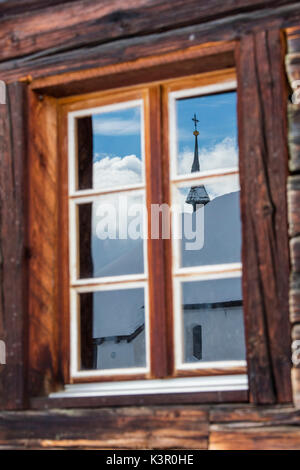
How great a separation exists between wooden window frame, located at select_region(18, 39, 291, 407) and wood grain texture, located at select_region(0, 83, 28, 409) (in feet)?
0.14

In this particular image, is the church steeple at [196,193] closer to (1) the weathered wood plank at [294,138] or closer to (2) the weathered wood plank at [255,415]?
(1) the weathered wood plank at [294,138]

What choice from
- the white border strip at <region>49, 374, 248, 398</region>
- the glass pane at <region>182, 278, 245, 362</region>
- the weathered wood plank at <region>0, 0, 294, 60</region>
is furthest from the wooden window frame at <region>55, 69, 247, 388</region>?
the glass pane at <region>182, 278, 245, 362</region>

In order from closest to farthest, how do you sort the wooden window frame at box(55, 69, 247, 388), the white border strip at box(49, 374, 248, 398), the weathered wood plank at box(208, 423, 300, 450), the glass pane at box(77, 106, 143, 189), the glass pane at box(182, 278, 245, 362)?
the weathered wood plank at box(208, 423, 300, 450) → the white border strip at box(49, 374, 248, 398) → the wooden window frame at box(55, 69, 247, 388) → the glass pane at box(77, 106, 143, 189) → the glass pane at box(182, 278, 245, 362)

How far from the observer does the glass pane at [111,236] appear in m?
3.91

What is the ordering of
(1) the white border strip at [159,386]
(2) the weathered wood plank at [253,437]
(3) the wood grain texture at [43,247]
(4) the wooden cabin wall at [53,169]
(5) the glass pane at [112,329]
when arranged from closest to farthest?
(2) the weathered wood plank at [253,437] < (4) the wooden cabin wall at [53,169] < (1) the white border strip at [159,386] < (3) the wood grain texture at [43,247] < (5) the glass pane at [112,329]

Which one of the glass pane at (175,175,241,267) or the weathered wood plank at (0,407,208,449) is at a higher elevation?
the glass pane at (175,175,241,267)

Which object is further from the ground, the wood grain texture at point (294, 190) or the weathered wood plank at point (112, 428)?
the wood grain texture at point (294, 190)

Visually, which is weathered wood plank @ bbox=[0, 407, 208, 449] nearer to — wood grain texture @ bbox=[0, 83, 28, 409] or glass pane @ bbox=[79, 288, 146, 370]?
wood grain texture @ bbox=[0, 83, 28, 409]

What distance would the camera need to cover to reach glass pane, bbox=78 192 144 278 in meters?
3.91

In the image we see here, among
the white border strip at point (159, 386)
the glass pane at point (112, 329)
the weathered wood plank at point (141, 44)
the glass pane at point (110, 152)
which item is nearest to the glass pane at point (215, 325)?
the glass pane at point (112, 329)

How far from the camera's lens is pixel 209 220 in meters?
4.81

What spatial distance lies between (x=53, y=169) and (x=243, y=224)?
1.01 metres

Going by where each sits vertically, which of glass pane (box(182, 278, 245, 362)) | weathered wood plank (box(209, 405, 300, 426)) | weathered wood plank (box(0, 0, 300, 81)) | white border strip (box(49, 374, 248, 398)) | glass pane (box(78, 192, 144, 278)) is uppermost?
weathered wood plank (box(0, 0, 300, 81))

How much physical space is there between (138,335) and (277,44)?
1.58 meters
